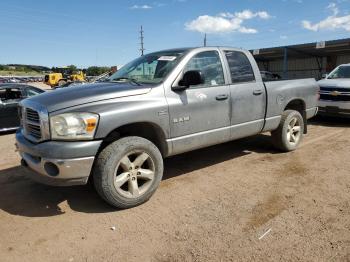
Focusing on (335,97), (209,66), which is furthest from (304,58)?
(209,66)

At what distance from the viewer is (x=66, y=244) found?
3172mm

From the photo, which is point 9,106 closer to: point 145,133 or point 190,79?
point 145,133

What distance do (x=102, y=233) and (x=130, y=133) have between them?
51.6 inches

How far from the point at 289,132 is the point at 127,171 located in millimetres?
3593

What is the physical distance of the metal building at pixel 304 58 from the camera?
1090 inches

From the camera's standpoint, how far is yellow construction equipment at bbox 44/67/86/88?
39.3 m

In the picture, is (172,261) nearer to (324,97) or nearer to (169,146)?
(169,146)

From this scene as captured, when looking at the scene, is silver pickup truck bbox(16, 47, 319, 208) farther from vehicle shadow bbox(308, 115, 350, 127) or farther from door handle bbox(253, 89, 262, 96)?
vehicle shadow bbox(308, 115, 350, 127)

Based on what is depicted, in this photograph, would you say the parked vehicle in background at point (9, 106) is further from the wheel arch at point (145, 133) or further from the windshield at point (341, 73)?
the windshield at point (341, 73)

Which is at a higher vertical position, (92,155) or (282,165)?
(92,155)

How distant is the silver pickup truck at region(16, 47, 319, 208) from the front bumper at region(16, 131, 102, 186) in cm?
1

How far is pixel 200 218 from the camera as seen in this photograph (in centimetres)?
361

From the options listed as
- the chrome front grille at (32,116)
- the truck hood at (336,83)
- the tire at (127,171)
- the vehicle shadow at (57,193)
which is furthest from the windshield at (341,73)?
the chrome front grille at (32,116)

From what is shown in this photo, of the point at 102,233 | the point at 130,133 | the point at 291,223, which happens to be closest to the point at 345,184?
the point at 291,223
